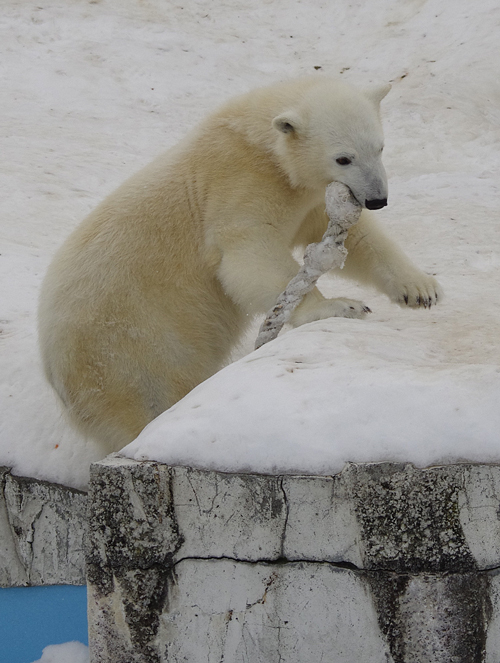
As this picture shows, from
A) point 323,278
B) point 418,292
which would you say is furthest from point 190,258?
point 323,278

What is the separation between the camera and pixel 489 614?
1769 millimetres

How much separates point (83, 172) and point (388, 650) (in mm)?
5259

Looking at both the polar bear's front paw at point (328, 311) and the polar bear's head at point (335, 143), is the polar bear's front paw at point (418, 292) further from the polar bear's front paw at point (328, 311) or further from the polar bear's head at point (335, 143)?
the polar bear's head at point (335, 143)

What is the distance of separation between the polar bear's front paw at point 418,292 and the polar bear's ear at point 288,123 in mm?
778

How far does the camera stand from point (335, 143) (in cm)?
296

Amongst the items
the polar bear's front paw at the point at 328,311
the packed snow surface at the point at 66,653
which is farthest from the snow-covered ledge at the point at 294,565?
the packed snow surface at the point at 66,653

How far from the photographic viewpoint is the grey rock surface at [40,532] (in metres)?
3.29

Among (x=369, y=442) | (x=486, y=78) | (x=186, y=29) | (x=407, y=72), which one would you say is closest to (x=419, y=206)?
(x=486, y=78)

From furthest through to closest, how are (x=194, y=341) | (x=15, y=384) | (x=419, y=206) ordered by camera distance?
(x=419, y=206) < (x=15, y=384) < (x=194, y=341)

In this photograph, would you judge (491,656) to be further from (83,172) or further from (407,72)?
(407,72)

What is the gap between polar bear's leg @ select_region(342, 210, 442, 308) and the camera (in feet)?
10.3

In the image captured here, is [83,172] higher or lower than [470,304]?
higher

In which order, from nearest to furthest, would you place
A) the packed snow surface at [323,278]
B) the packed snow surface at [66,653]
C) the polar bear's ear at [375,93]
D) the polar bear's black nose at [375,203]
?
the packed snow surface at [323,278], the polar bear's black nose at [375,203], the packed snow surface at [66,653], the polar bear's ear at [375,93]

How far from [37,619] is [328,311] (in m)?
1.90
